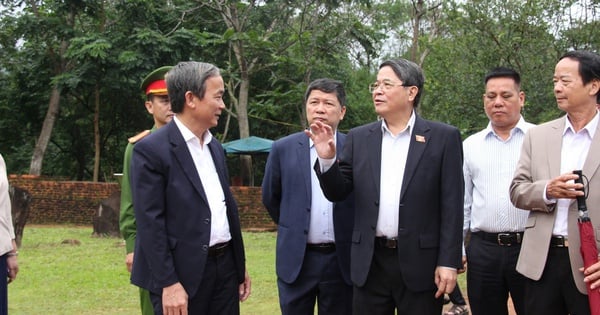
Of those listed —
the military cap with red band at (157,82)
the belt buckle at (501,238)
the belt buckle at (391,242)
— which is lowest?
the belt buckle at (501,238)

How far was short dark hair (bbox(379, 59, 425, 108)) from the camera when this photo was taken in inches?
159

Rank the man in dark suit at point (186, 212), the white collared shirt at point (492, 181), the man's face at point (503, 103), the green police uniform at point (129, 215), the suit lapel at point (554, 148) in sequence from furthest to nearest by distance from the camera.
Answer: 1. the man's face at point (503, 103)
2. the white collared shirt at point (492, 181)
3. the green police uniform at point (129, 215)
4. the suit lapel at point (554, 148)
5. the man in dark suit at point (186, 212)

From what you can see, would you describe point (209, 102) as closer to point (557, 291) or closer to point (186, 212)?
point (186, 212)

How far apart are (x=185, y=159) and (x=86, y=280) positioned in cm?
650

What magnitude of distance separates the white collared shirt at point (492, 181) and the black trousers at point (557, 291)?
0.67m

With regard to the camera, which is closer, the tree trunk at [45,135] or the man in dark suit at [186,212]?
the man in dark suit at [186,212]

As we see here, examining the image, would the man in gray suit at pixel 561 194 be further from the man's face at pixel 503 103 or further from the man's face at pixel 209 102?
the man's face at pixel 209 102

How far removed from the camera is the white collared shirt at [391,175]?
12.9 ft

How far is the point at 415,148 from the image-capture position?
396 cm

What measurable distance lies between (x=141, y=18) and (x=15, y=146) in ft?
25.4

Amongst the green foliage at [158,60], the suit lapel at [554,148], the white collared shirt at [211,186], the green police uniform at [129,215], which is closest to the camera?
the white collared shirt at [211,186]

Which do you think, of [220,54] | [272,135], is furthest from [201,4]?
[272,135]

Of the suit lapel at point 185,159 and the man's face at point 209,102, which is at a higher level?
the man's face at point 209,102

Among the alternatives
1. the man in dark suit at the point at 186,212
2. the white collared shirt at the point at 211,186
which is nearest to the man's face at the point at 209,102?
the man in dark suit at the point at 186,212
